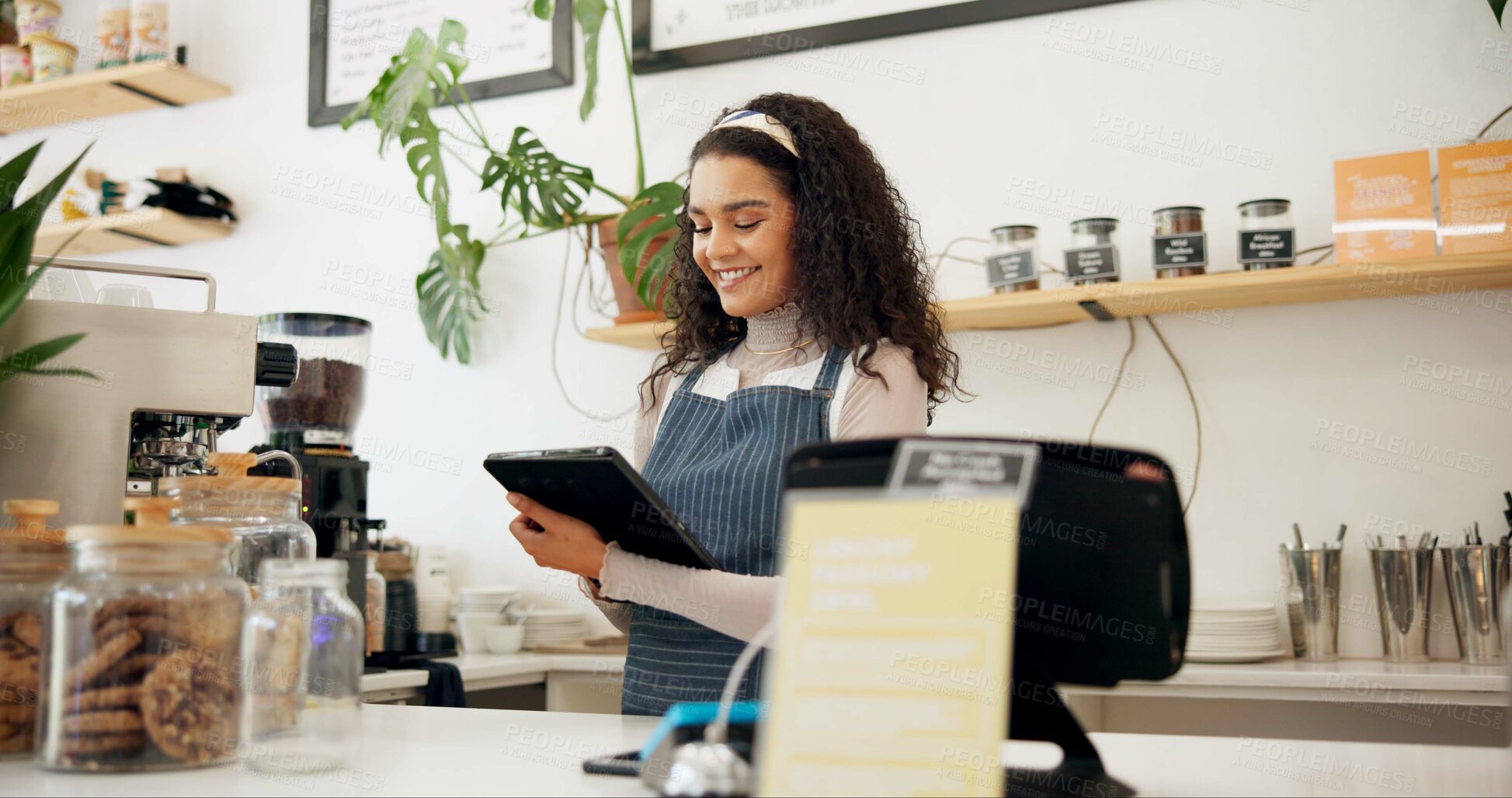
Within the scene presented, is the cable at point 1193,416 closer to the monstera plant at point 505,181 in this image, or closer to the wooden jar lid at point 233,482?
the monstera plant at point 505,181

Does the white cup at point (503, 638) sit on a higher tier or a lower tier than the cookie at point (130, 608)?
lower

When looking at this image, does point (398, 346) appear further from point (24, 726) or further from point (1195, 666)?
point (24, 726)

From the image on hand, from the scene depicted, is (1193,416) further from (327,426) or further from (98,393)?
(98,393)

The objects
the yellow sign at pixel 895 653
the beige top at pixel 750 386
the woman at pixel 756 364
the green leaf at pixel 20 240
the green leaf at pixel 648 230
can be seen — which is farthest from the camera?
the green leaf at pixel 648 230

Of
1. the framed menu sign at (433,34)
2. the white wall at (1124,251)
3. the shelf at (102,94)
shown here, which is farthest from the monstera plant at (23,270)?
the shelf at (102,94)

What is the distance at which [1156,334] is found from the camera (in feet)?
9.45

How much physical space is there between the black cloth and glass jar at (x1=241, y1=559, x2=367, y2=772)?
5.38 ft

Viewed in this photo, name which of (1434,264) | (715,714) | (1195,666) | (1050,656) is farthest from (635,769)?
(1434,264)

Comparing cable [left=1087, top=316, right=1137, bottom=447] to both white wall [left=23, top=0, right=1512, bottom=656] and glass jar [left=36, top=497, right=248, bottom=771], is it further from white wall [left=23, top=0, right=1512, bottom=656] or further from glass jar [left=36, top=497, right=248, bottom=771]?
glass jar [left=36, top=497, right=248, bottom=771]

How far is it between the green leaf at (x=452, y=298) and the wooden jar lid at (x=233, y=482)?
2.29 metres

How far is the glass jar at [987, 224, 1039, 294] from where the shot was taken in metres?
2.80

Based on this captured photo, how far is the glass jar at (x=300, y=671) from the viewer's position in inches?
37.9

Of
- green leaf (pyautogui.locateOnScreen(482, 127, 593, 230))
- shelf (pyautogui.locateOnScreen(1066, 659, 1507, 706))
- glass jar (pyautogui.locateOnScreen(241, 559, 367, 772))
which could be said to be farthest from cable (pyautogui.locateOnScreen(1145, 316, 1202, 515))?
glass jar (pyautogui.locateOnScreen(241, 559, 367, 772))

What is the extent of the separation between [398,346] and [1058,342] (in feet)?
6.50
